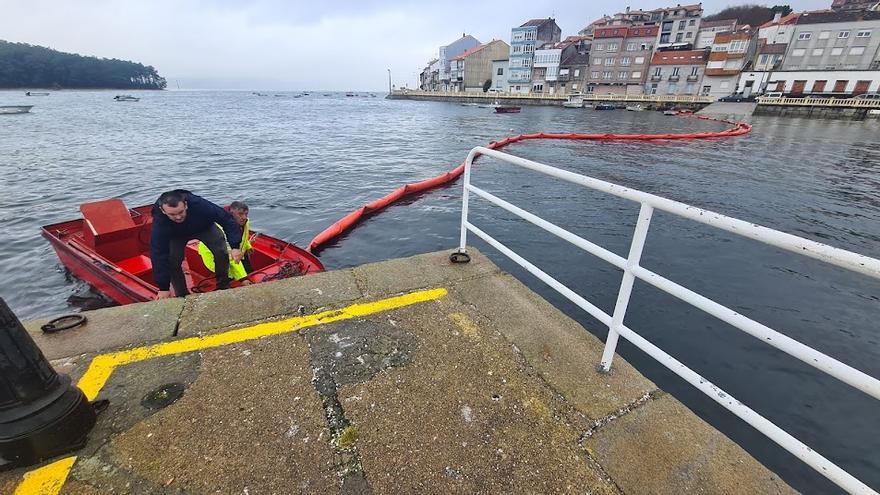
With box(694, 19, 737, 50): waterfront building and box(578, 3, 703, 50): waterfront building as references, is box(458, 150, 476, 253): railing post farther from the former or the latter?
box(694, 19, 737, 50): waterfront building

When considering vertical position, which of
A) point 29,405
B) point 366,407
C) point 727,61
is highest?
point 727,61

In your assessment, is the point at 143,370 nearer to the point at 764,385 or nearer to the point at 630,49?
the point at 764,385

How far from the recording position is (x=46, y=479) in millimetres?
1764

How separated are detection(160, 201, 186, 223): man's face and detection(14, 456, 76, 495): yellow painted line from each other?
104 inches

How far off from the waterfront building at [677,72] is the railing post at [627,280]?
251 ft

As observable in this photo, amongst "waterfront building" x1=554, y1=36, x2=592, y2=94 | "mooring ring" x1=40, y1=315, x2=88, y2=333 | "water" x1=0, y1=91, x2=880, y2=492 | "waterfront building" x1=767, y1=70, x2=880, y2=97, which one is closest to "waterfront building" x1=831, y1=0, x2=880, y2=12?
"waterfront building" x1=767, y1=70, x2=880, y2=97

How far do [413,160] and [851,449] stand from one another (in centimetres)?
1882

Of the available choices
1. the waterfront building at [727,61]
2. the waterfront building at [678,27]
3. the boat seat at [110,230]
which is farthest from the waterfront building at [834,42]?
the boat seat at [110,230]

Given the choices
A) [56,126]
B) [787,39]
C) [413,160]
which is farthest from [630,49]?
[56,126]

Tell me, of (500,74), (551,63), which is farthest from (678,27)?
(500,74)

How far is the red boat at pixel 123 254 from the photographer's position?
6.03m

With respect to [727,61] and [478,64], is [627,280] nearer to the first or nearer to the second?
[727,61]

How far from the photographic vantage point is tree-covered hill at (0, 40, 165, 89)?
120m

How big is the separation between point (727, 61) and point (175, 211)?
77314 millimetres
